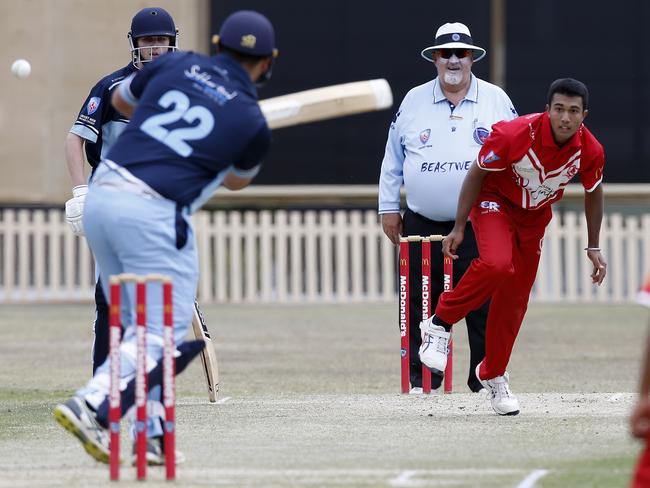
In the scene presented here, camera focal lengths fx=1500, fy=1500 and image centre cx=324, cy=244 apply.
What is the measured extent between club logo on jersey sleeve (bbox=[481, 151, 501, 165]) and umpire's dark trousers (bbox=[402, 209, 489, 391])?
5.36ft

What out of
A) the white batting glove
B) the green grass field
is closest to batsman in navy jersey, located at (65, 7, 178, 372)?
the white batting glove

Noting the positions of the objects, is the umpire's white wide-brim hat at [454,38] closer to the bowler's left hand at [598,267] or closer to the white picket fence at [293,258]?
the bowler's left hand at [598,267]

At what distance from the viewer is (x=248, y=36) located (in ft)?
18.6

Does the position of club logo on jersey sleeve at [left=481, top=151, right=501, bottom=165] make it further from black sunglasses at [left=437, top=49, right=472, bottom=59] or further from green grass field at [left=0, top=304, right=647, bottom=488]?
black sunglasses at [left=437, top=49, right=472, bottom=59]

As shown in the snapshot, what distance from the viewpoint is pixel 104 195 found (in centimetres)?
560

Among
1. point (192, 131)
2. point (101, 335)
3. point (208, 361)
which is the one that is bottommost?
point (208, 361)

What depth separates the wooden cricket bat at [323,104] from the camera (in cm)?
613

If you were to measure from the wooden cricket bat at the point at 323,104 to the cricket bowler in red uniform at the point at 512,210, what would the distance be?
3.38 feet

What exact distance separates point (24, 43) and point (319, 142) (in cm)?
432

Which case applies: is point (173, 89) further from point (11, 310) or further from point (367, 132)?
point (367, 132)

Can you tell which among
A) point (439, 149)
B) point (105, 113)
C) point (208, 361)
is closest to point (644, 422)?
point (105, 113)

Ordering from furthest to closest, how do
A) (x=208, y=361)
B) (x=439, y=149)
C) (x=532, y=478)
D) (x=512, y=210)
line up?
1. (x=439, y=149)
2. (x=208, y=361)
3. (x=512, y=210)
4. (x=532, y=478)

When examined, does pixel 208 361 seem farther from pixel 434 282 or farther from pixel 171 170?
pixel 171 170

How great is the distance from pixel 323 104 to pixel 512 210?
1.62 m
